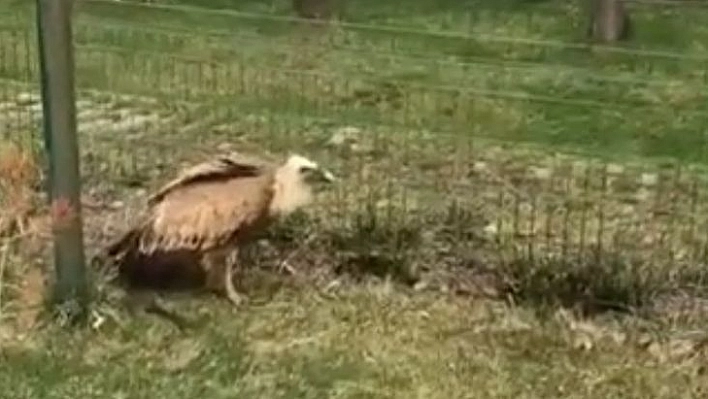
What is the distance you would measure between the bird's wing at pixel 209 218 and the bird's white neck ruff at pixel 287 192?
26mm

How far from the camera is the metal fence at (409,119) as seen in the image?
3535 millimetres

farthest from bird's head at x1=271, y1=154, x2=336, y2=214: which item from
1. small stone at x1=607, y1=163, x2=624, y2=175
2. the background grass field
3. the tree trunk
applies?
the tree trunk

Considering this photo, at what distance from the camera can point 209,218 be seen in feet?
10.6

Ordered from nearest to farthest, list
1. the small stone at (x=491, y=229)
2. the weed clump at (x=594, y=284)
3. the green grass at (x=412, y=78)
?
the weed clump at (x=594, y=284), the small stone at (x=491, y=229), the green grass at (x=412, y=78)

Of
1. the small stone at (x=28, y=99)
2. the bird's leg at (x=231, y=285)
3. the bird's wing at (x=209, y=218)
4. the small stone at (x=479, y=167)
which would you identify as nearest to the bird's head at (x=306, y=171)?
the bird's wing at (x=209, y=218)

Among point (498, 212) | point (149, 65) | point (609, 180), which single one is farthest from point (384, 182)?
point (149, 65)

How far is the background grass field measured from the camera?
118 inches

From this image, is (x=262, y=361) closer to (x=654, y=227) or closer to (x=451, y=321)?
(x=451, y=321)

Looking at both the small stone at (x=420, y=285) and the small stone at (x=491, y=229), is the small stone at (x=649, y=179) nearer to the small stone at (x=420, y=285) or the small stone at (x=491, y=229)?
the small stone at (x=491, y=229)

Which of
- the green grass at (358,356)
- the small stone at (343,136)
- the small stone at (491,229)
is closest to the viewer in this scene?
the green grass at (358,356)

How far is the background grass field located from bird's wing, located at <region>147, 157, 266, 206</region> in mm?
209

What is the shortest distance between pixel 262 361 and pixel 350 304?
0.98ft

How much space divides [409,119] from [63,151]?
1238 mm

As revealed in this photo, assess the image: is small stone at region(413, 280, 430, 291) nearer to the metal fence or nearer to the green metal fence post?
the metal fence
